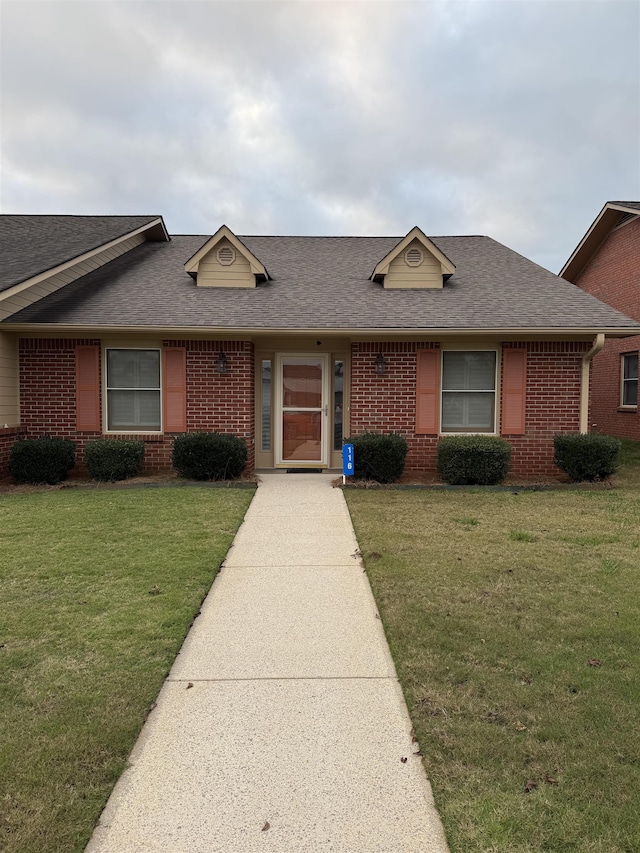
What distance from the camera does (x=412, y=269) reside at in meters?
11.7

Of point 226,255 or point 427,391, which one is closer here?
point 427,391

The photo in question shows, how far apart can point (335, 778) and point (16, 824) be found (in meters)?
1.32

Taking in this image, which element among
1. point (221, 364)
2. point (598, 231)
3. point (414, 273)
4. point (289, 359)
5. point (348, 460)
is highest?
point (598, 231)

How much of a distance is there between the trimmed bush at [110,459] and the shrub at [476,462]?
5.51 meters

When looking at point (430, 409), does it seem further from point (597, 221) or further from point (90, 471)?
point (597, 221)

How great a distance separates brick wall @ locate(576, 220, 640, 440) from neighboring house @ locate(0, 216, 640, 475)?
5773 mm

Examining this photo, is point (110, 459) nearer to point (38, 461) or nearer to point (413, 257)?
point (38, 461)

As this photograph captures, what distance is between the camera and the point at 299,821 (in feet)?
7.45

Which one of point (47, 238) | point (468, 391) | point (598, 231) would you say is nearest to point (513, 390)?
point (468, 391)

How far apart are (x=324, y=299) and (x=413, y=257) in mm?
2187

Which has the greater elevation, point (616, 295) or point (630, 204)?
point (630, 204)

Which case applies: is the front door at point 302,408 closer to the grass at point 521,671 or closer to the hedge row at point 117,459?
the hedge row at point 117,459

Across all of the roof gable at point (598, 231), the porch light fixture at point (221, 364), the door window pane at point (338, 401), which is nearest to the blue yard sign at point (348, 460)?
the door window pane at point (338, 401)

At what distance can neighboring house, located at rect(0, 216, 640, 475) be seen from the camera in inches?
396
